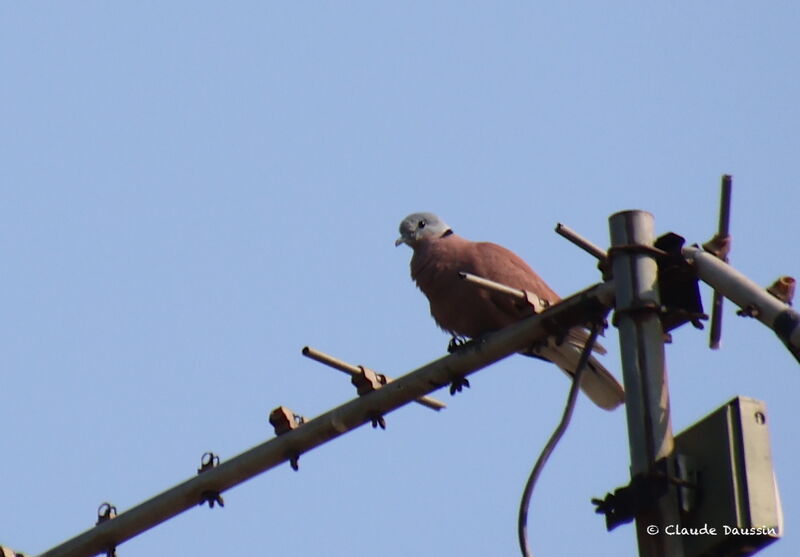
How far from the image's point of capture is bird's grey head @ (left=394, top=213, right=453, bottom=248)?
873 centimetres

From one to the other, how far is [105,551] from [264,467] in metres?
0.73

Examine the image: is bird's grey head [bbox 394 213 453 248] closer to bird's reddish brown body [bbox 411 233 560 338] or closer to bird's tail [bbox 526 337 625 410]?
bird's reddish brown body [bbox 411 233 560 338]

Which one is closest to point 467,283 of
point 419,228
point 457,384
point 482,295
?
point 482,295

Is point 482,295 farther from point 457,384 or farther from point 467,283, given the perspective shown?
point 457,384

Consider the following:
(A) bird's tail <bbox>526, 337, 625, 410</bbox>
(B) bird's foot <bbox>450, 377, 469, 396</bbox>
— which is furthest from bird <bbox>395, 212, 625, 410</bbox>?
(B) bird's foot <bbox>450, 377, 469, 396</bbox>

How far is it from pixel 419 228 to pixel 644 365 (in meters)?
4.83

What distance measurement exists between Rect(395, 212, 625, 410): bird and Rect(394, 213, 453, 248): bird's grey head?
230 millimetres

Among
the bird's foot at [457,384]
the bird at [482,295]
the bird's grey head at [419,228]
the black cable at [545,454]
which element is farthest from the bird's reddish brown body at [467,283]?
the black cable at [545,454]

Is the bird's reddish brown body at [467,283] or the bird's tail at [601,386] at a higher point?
the bird's reddish brown body at [467,283]

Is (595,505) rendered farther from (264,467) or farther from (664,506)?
(264,467)

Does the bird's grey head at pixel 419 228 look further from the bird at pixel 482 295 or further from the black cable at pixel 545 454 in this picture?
the black cable at pixel 545 454

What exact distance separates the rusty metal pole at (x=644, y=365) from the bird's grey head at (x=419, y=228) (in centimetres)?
437

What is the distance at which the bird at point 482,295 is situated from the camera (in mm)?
6922

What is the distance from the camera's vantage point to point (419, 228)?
8836 millimetres
